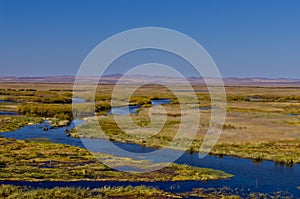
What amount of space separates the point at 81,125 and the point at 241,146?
1717 cm

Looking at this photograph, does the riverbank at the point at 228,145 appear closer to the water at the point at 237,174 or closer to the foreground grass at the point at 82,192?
the water at the point at 237,174

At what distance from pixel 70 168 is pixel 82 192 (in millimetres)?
4925

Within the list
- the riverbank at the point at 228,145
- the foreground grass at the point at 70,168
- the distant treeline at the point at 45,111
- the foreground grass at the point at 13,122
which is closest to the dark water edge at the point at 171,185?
the foreground grass at the point at 70,168

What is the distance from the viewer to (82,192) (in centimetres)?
1709

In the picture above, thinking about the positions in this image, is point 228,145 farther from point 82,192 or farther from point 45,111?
point 45,111

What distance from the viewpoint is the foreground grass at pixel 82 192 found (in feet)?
54.4

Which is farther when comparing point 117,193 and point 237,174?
point 237,174

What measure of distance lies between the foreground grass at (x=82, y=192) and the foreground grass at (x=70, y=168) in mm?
2085

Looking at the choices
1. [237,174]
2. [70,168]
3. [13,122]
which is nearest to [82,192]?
[70,168]

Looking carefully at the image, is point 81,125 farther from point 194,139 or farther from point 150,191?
point 150,191

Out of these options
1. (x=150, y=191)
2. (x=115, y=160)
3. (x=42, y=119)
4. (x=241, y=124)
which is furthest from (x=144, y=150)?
(x=42, y=119)

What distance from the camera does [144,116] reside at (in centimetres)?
4672

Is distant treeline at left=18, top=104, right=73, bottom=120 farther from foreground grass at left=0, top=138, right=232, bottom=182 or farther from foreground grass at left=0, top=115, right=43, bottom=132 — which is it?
foreground grass at left=0, top=138, right=232, bottom=182

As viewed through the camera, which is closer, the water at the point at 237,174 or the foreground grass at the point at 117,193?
the foreground grass at the point at 117,193
